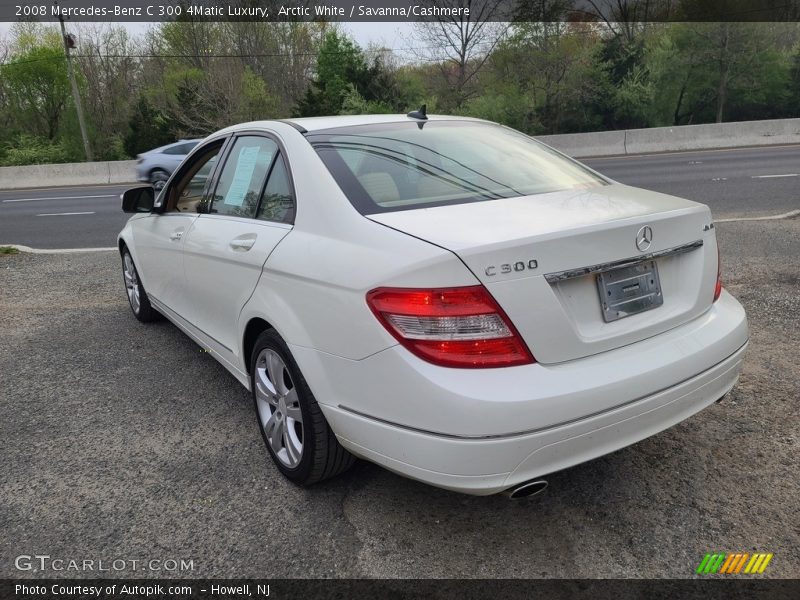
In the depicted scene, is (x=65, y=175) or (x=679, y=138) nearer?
(x=679, y=138)

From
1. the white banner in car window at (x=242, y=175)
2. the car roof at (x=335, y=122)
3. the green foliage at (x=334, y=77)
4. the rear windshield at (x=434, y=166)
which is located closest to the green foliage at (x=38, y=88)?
the green foliage at (x=334, y=77)

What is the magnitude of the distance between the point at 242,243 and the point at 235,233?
0.49 feet

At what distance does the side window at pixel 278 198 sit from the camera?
280cm

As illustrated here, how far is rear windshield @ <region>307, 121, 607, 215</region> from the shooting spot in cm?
264

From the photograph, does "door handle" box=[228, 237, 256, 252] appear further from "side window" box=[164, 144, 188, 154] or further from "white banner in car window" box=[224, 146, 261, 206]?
"side window" box=[164, 144, 188, 154]

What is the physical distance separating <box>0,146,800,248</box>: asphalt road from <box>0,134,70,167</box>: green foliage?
55.9 ft

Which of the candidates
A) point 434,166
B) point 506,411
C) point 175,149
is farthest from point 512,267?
point 175,149

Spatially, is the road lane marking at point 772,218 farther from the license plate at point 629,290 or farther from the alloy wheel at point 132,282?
the alloy wheel at point 132,282

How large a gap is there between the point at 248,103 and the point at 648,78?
19.8 metres

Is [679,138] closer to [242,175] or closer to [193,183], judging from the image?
[193,183]

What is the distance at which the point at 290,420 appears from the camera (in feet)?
9.02

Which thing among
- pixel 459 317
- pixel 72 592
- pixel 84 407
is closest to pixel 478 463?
pixel 459 317

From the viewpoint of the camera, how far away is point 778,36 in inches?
1182

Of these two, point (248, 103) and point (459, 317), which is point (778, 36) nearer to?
point (248, 103)
